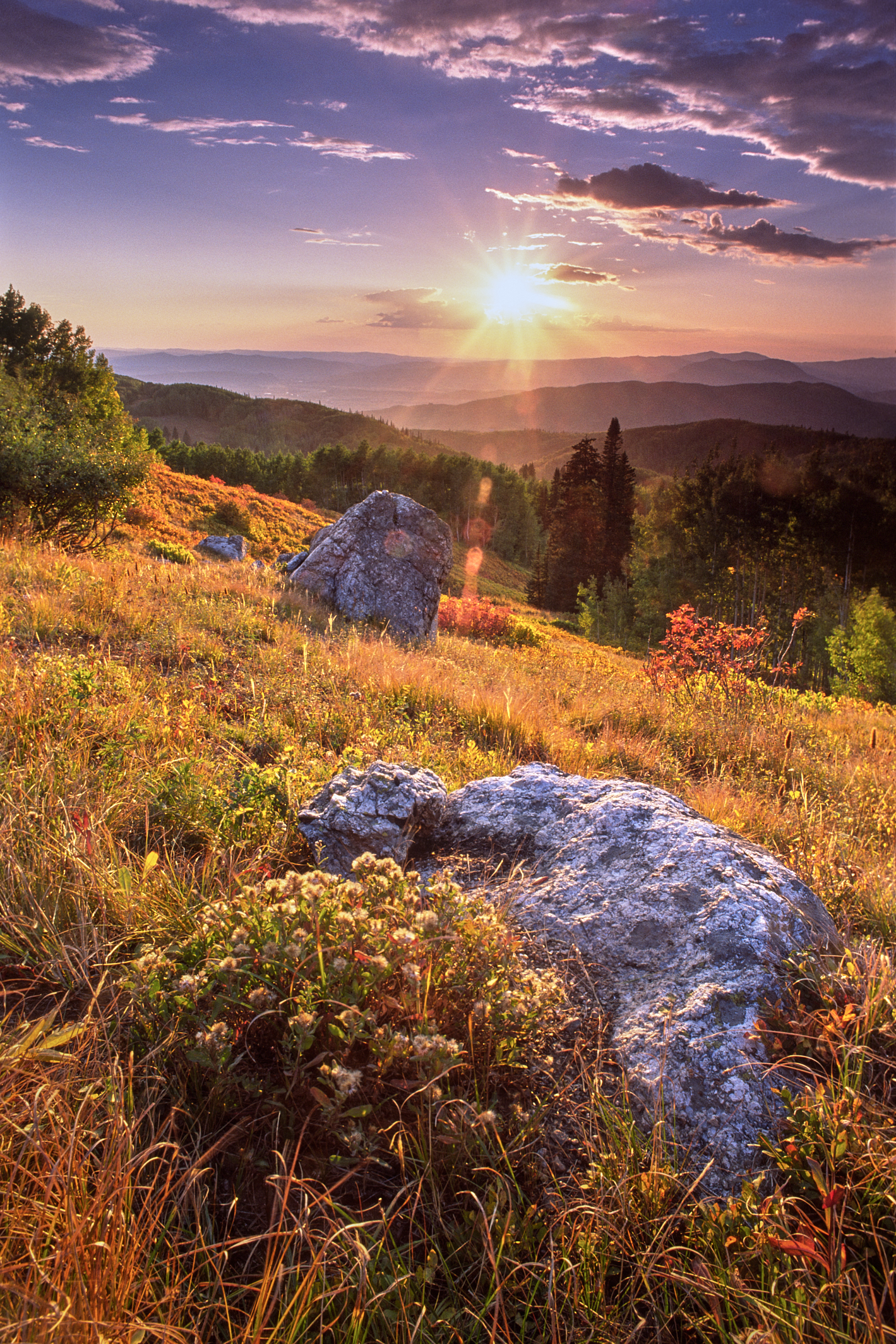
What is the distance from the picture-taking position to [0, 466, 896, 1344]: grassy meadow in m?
1.32

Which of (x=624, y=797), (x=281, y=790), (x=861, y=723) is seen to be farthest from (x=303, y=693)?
(x=861, y=723)

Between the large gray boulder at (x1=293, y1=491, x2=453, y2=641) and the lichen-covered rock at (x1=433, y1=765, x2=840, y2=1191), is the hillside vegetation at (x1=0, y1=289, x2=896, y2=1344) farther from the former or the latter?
the large gray boulder at (x1=293, y1=491, x2=453, y2=641)

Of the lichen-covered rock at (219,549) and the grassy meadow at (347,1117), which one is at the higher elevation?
the lichen-covered rock at (219,549)

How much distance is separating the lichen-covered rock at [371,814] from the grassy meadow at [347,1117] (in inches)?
7.2

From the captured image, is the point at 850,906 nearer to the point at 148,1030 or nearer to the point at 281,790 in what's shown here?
the point at 281,790

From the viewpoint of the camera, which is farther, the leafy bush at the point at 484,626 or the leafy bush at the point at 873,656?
the leafy bush at the point at 873,656

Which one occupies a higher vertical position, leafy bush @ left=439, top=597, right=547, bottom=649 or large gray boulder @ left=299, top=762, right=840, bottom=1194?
large gray boulder @ left=299, top=762, right=840, bottom=1194

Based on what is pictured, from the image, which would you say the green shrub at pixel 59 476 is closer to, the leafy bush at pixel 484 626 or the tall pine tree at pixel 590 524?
the leafy bush at pixel 484 626

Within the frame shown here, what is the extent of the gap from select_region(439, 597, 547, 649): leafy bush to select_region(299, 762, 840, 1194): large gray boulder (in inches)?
738

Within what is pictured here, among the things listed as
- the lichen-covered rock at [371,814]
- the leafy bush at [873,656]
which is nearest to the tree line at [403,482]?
the leafy bush at [873,656]

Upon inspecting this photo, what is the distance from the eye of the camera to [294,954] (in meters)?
1.75

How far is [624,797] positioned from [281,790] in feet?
5.51

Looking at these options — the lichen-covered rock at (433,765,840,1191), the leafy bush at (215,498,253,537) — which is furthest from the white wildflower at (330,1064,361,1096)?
the leafy bush at (215,498,253,537)

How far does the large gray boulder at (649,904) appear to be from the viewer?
6.07 ft
